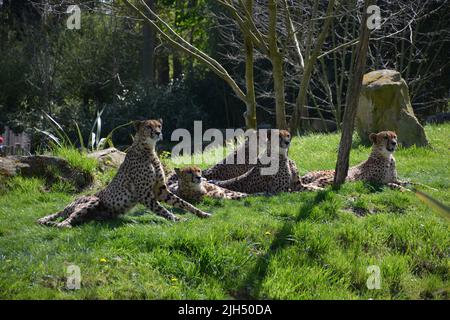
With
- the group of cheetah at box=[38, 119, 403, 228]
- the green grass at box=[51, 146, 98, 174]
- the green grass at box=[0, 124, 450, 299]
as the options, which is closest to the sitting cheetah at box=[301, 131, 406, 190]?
the group of cheetah at box=[38, 119, 403, 228]

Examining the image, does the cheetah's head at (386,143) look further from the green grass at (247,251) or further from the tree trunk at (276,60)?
the tree trunk at (276,60)

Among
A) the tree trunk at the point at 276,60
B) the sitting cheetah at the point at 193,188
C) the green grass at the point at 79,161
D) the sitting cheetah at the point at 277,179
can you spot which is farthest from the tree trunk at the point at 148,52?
the sitting cheetah at the point at 193,188

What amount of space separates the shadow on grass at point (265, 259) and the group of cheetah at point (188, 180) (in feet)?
3.47

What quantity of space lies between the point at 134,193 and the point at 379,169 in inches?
141

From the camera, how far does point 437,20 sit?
1820 cm

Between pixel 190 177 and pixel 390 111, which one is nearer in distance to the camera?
pixel 190 177

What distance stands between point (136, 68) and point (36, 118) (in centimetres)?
480

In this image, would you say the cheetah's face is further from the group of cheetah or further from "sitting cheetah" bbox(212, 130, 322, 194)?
"sitting cheetah" bbox(212, 130, 322, 194)

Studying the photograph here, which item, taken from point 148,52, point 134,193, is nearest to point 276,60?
point 134,193

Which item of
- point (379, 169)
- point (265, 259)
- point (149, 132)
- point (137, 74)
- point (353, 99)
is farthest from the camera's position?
point (137, 74)

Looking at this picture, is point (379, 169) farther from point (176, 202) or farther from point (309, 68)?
point (176, 202)

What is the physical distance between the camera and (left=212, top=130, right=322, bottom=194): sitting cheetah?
8.81 meters

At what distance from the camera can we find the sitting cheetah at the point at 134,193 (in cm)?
716

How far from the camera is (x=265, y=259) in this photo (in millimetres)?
6129
